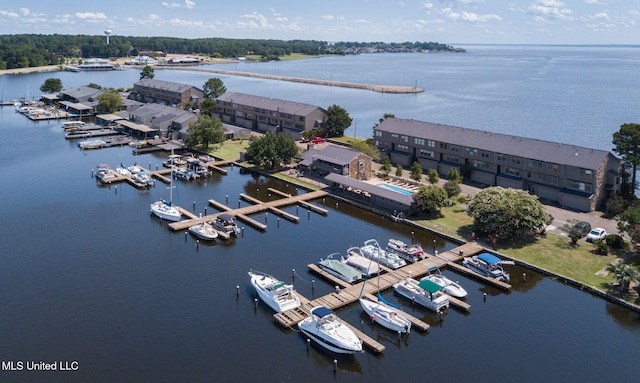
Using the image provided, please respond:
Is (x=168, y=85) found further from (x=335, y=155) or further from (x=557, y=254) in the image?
(x=557, y=254)

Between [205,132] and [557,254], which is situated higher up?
[205,132]

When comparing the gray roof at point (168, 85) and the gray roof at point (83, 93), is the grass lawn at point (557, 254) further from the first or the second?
the gray roof at point (83, 93)

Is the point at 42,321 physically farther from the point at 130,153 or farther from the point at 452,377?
the point at 130,153

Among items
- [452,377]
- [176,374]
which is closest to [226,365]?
[176,374]

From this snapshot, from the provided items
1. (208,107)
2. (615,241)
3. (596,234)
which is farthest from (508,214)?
(208,107)

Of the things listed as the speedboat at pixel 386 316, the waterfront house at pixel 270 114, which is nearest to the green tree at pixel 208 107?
the waterfront house at pixel 270 114
